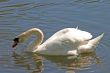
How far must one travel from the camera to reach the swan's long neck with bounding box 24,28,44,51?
42.2 feet

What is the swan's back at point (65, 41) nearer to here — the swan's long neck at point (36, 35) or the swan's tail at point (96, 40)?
the swan's tail at point (96, 40)

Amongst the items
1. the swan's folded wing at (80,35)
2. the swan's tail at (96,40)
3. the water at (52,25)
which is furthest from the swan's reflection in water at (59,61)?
the swan's folded wing at (80,35)

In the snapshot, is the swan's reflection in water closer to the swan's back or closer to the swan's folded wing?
the swan's back

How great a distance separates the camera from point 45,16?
14992 mm

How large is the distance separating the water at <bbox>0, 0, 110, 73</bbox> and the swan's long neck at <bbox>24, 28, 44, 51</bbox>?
197mm

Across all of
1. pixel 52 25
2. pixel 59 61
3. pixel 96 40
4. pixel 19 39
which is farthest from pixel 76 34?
pixel 52 25

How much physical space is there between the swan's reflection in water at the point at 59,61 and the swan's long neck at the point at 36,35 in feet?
0.64

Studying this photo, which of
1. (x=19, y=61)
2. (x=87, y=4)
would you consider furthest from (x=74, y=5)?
(x=19, y=61)

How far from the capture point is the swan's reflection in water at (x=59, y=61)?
11.8 metres

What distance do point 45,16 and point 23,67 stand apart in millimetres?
3485

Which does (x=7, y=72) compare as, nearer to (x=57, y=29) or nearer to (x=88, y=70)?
(x=88, y=70)

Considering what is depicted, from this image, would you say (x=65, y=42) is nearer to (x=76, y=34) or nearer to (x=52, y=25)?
(x=76, y=34)

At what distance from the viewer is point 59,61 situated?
40.6ft

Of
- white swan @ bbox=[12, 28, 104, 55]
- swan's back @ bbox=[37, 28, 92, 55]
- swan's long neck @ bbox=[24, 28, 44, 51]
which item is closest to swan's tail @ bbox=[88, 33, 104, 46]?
white swan @ bbox=[12, 28, 104, 55]
